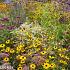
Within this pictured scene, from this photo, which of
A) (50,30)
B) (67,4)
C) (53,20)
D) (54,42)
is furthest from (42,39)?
(67,4)

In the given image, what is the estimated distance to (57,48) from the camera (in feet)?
20.2

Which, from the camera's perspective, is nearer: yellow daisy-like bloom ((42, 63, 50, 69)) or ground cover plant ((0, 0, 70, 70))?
yellow daisy-like bloom ((42, 63, 50, 69))

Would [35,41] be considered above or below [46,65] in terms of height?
above

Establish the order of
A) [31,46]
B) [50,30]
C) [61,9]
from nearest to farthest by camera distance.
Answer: [31,46]
[50,30]
[61,9]

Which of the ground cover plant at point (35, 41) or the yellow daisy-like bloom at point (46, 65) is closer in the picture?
the yellow daisy-like bloom at point (46, 65)

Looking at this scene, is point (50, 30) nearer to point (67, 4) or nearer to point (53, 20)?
point (53, 20)

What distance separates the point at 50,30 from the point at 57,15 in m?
1.36

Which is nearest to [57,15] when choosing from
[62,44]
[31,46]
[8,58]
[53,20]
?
[53,20]

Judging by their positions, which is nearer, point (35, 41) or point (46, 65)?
point (46, 65)

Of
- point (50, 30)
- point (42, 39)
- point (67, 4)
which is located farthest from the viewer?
point (67, 4)

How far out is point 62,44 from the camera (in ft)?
21.1

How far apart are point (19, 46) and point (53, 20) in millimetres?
2359

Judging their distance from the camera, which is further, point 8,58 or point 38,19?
point 38,19

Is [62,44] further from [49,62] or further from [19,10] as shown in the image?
[19,10]
